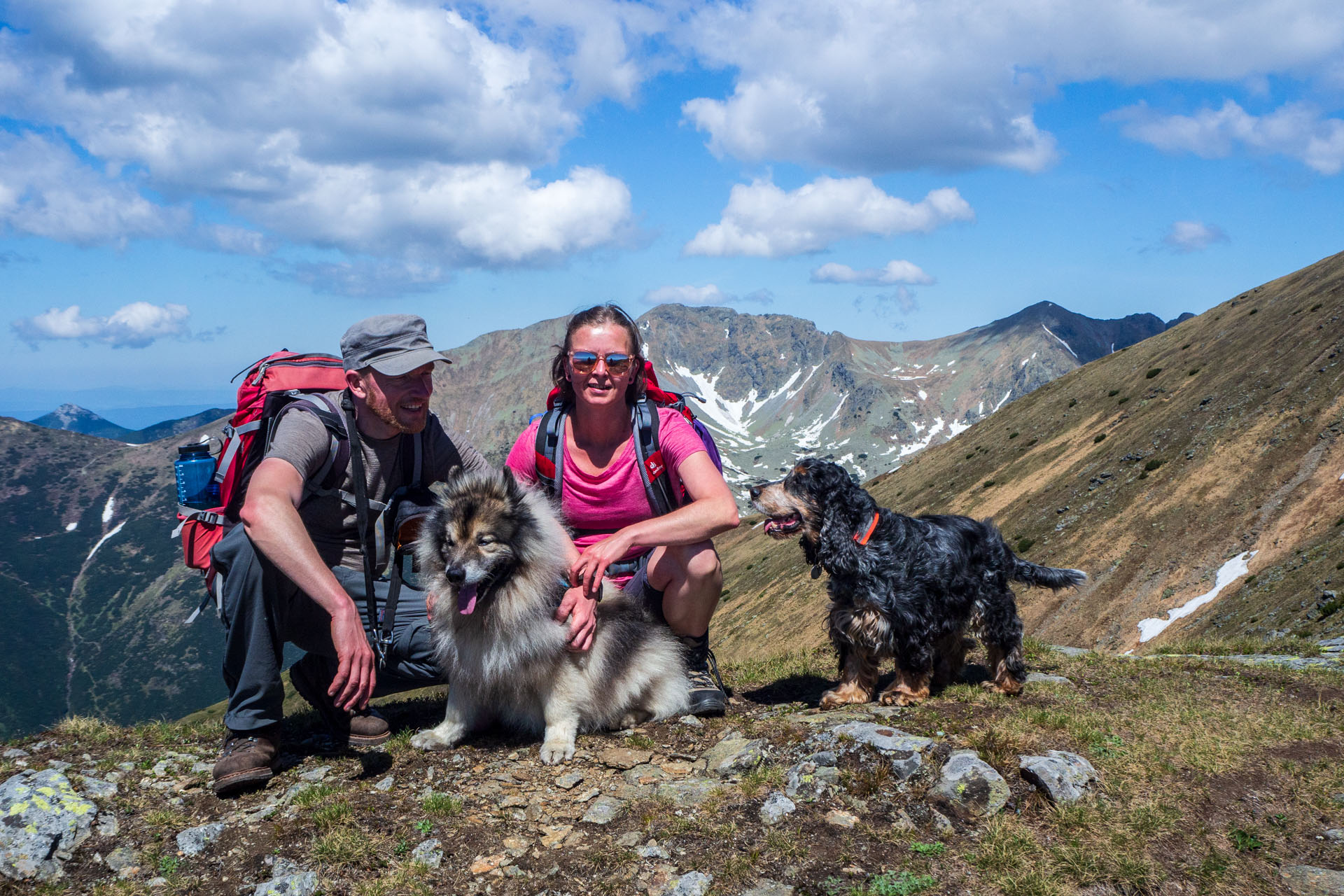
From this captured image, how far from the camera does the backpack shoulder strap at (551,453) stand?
7.29 m

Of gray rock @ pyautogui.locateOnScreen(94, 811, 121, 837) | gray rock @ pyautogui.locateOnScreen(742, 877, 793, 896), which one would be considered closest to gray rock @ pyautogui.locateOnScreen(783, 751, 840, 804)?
gray rock @ pyautogui.locateOnScreen(742, 877, 793, 896)

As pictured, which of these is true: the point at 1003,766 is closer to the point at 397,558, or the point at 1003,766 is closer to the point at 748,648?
the point at 397,558

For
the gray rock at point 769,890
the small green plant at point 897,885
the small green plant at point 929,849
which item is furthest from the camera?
the small green plant at point 929,849

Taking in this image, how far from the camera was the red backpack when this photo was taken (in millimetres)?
6238

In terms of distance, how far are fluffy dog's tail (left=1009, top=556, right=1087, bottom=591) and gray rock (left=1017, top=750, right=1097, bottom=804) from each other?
294cm

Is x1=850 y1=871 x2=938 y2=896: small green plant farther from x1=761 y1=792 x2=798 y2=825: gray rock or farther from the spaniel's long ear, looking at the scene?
the spaniel's long ear

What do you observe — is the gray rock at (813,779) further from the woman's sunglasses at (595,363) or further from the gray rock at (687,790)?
the woman's sunglasses at (595,363)

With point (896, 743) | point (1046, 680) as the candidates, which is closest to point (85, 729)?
point (896, 743)

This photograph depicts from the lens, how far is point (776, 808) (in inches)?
212

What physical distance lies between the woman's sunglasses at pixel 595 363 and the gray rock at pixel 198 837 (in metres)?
4.31

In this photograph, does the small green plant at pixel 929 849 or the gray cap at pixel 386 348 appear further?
the gray cap at pixel 386 348

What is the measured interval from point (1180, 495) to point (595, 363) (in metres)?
42.3

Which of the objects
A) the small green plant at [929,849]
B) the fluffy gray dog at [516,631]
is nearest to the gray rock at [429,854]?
the fluffy gray dog at [516,631]

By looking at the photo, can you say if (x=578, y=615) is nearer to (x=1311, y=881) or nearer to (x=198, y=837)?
(x=198, y=837)
